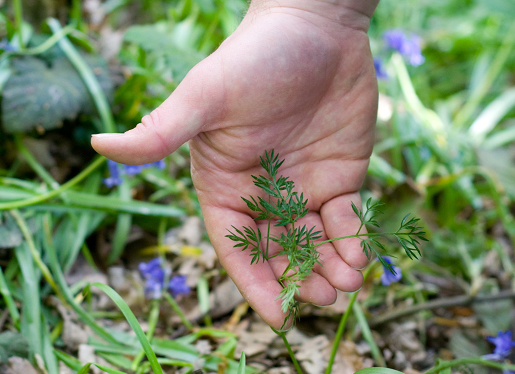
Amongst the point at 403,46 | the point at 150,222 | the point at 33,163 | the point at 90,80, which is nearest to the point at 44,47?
the point at 90,80

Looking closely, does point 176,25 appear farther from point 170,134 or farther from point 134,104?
point 170,134

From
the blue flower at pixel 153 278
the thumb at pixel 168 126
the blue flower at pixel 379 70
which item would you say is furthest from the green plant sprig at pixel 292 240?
the blue flower at pixel 379 70

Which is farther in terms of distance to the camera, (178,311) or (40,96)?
(40,96)

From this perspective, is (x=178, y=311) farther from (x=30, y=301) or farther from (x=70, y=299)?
(x=30, y=301)

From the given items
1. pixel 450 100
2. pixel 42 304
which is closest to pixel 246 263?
pixel 42 304

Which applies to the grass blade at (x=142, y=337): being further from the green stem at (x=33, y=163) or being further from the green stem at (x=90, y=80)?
the green stem at (x=90, y=80)

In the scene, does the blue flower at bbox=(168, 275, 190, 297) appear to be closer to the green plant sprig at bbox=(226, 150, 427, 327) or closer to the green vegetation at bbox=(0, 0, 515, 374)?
the green vegetation at bbox=(0, 0, 515, 374)
